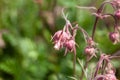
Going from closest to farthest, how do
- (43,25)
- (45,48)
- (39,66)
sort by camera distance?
(39,66)
(45,48)
(43,25)

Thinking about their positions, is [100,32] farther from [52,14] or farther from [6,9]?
[6,9]

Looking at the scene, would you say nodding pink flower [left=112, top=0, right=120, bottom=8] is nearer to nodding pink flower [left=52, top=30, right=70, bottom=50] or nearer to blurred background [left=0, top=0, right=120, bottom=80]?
nodding pink flower [left=52, top=30, right=70, bottom=50]

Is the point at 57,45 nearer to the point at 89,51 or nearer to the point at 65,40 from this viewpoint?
the point at 65,40

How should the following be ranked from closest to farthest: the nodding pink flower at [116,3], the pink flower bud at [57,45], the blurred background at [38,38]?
the pink flower bud at [57,45]
the nodding pink flower at [116,3]
the blurred background at [38,38]

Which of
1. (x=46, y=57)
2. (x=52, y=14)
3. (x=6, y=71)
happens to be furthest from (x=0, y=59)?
(x=52, y=14)

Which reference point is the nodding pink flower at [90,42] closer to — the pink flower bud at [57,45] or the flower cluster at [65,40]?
the flower cluster at [65,40]

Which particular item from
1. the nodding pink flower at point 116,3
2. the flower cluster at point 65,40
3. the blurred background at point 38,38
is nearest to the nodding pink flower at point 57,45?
the flower cluster at point 65,40

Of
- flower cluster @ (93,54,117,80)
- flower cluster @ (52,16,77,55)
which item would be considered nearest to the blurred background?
flower cluster @ (93,54,117,80)

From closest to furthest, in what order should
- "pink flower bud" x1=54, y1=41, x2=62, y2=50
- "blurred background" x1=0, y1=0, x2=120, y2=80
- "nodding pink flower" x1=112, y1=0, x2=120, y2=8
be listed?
"pink flower bud" x1=54, y1=41, x2=62, y2=50, "nodding pink flower" x1=112, y1=0, x2=120, y2=8, "blurred background" x1=0, y1=0, x2=120, y2=80
